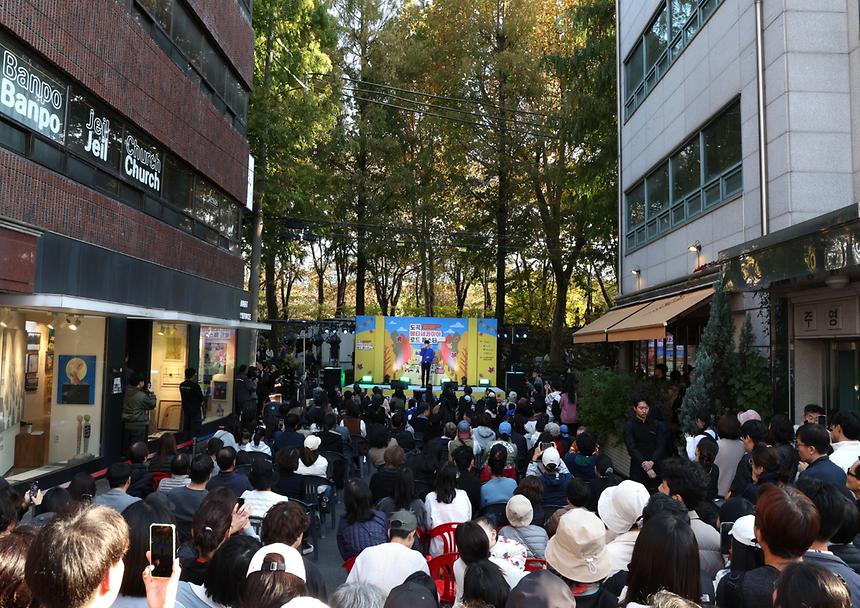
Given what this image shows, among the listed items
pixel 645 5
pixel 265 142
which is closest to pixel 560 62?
pixel 645 5

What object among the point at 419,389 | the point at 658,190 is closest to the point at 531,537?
the point at 658,190

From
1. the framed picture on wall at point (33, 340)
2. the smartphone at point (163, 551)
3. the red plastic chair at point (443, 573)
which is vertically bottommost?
the red plastic chair at point (443, 573)

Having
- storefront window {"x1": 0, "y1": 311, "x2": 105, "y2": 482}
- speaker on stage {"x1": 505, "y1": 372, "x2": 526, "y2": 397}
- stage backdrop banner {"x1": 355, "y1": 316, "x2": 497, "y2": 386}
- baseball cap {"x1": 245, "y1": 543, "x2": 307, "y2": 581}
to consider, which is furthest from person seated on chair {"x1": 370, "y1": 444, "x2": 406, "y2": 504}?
stage backdrop banner {"x1": 355, "y1": 316, "x2": 497, "y2": 386}

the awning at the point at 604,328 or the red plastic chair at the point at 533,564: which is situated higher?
the awning at the point at 604,328

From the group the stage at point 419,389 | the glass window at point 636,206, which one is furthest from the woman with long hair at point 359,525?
the stage at point 419,389

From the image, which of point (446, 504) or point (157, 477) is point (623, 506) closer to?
point (446, 504)

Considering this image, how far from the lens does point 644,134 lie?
17938 mm

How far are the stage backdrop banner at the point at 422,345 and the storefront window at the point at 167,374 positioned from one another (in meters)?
11.1

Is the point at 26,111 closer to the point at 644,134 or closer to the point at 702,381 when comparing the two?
the point at 702,381

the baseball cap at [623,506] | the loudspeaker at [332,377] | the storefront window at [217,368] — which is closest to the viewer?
the baseball cap at [623,506]

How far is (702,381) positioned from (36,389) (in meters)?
10.2

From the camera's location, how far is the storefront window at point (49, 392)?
10344 millimetres

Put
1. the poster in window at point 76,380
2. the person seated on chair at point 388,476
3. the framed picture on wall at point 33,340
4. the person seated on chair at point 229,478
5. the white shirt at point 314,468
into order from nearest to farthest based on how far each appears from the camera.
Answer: the person seated on chair at point 229,478, the person seated on chair at point 388,476, the white shirt at point 314,468, the framed picture on wall at point 33,340, the poster in window at point 76,380

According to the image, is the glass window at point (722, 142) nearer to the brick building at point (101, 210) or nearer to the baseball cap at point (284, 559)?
the brick building at point (101, 210)
